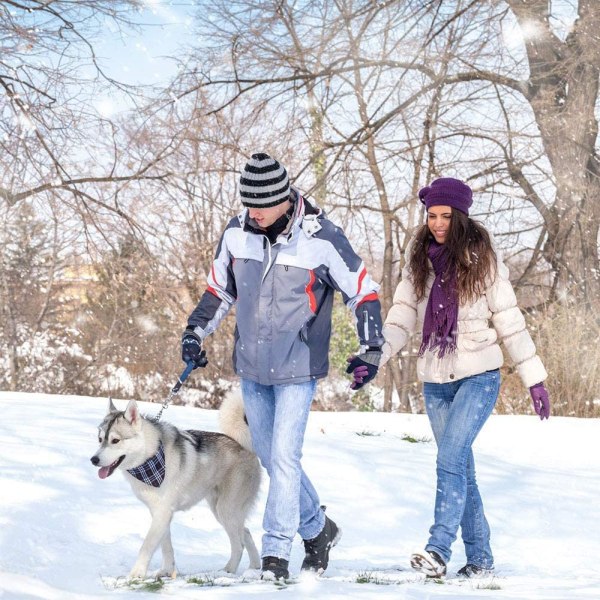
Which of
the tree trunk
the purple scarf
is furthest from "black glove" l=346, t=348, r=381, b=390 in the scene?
the tree trunk

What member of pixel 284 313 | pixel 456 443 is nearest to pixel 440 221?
pixel 284 313

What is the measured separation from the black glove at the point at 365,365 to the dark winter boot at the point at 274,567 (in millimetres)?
952

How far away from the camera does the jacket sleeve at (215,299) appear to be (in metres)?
4.23

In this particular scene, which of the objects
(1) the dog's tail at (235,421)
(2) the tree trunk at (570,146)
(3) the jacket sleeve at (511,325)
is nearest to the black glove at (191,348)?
(1) the dog's tail at (235,421)

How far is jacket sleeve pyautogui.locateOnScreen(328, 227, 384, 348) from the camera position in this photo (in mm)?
3967

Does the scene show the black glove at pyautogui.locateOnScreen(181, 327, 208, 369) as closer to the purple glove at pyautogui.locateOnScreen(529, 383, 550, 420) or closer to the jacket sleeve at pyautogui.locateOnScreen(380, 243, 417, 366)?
the jacket sleeve at pyautogui.locateOnScreen(380, 243, 417, 366)

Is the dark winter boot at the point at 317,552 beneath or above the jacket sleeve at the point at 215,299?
beneath

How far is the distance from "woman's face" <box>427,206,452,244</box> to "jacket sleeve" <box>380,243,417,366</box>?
205mm

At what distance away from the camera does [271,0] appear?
13414 mm

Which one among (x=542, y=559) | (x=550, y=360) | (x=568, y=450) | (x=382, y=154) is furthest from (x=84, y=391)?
(x=542, y=559)

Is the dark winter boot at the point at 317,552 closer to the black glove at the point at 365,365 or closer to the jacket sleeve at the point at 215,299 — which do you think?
the black glove at the point at 365,365

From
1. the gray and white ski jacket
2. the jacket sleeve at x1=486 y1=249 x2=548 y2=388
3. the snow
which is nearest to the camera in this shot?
the snow

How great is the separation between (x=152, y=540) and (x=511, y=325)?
219 cm

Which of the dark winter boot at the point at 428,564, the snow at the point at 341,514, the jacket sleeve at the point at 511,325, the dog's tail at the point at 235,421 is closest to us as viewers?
the snow at the point at 341,514
